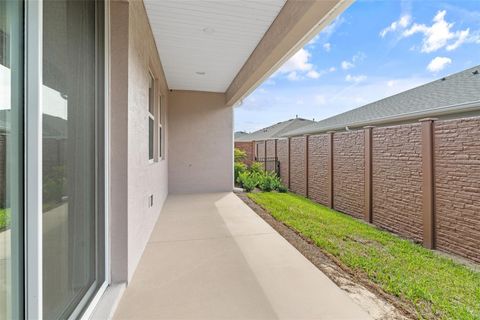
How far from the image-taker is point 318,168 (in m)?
6.90

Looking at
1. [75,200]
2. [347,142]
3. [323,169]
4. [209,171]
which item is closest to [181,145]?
[209,171]

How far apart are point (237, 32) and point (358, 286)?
12.2 ft

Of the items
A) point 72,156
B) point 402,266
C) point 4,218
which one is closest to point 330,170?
point 402,266

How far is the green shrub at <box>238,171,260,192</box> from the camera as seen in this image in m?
8.33

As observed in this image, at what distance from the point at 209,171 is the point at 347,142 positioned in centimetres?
408

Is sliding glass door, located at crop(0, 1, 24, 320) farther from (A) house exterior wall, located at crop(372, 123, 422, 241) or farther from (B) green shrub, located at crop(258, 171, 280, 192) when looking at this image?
(B) green shrub, located at crop(258, 171, 280, 192)

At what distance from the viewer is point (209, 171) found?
774cm

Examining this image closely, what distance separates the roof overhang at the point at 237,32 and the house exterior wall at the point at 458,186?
7.73ft

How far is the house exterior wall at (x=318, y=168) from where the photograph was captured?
657 centimetres

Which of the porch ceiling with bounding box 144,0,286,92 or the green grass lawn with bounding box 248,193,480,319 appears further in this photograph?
the porch ceiling with bounding box 144,0,286,92

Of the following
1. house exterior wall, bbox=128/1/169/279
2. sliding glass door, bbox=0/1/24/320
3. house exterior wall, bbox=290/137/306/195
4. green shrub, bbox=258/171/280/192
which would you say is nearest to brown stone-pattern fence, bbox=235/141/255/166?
green shrub, bbox=258/171/280/192

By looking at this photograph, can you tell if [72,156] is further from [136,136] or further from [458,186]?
[458,186]

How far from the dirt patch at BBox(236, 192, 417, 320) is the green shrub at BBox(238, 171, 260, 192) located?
458cm

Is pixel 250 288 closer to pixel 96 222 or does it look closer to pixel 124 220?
pixel 124 220
